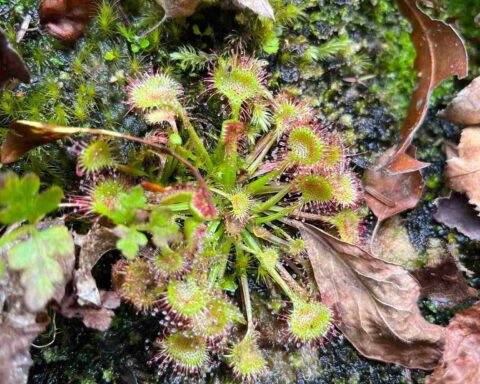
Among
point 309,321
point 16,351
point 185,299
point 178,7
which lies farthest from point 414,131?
point 16,351

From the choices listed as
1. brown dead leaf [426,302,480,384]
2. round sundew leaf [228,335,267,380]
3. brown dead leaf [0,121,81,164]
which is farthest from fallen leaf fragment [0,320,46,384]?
brown dead leaf [426,302,480,384]

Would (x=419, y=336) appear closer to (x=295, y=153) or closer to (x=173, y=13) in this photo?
(x=295, y=153)

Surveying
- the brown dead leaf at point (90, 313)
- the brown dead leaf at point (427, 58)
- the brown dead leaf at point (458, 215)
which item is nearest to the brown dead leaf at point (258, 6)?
the brown dead leaf at point (427, 58)

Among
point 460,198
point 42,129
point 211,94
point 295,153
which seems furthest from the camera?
point 460,198

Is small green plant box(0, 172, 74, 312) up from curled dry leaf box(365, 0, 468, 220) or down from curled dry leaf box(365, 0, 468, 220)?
down

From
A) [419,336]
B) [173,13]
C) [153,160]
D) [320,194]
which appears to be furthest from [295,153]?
[419,336]

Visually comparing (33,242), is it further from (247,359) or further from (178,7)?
(178,7)

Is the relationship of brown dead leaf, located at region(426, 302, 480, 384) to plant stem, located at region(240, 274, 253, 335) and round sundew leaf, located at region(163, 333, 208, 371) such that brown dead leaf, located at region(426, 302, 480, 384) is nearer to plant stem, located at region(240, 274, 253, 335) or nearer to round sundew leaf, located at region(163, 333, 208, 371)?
plant stem, located at region(240, 274, 253, 335)
